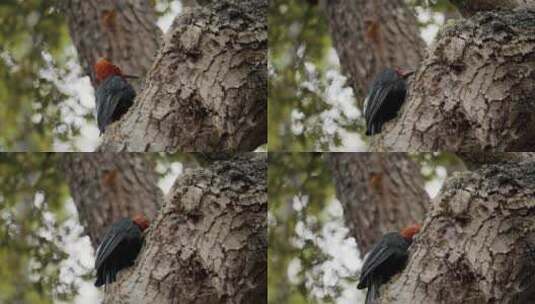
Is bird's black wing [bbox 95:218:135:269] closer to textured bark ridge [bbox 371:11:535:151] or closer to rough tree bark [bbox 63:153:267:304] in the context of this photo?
Result: rough tree bark [bbox 63:153:267:304]

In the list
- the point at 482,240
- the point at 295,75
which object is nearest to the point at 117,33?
the point at 295,75

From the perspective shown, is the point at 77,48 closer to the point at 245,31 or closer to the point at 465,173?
the point at 245,31

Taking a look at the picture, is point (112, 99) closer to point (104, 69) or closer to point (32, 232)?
point (104, 69)

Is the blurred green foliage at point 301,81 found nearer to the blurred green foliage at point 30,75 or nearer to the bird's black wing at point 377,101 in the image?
the bird's black wing at point 377,101

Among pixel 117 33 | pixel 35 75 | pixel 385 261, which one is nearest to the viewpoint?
pixel 385 261

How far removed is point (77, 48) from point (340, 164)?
39.8 inches

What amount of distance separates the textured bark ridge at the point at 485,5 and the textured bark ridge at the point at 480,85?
16 centimetres

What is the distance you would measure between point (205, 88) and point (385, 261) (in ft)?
2.27

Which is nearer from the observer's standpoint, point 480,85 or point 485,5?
point 480,85

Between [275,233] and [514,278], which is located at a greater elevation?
[275,233]

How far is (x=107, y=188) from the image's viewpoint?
3.13 m

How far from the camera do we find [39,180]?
11.1 ft

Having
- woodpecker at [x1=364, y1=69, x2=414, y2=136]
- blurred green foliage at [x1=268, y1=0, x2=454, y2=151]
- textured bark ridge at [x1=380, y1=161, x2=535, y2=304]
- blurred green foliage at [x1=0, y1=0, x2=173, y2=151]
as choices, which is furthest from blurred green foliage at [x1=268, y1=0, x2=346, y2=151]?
textured bark ridge at [x1=380, y1=161, x2=535, y2=304]

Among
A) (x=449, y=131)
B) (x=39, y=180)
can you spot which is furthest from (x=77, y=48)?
(x=449, y=131)
